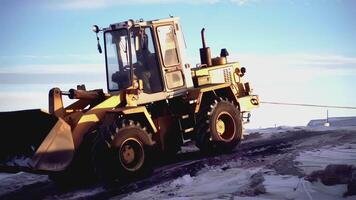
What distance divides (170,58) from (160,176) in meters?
3.06

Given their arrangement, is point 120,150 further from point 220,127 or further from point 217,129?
point 220,127

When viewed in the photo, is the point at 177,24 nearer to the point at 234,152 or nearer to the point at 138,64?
the point at 138,64

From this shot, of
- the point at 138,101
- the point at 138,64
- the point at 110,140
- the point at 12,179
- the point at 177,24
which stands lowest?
the point at 12,179

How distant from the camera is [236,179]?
774 cm

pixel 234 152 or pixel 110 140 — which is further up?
pixel 110 140

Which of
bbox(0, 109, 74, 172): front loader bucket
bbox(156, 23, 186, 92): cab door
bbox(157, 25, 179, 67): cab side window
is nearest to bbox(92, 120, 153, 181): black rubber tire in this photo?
bbox(0, 109, 74, 172): front loader bucket

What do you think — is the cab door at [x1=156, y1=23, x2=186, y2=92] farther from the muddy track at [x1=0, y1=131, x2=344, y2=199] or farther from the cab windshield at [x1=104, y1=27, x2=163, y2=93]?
the muddy track at [x1=0, y1=131, x2=344, y2=199]

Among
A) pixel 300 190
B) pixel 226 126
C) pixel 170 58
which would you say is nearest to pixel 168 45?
pixel 170 58

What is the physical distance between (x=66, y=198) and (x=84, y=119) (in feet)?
5.18

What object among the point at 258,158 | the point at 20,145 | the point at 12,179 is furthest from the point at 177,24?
the point at 12,179

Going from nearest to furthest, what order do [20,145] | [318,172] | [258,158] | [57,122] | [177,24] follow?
1. [318,172]
2. [57,122]
3. [20,145]
4. [258,158]
5. [177,24]

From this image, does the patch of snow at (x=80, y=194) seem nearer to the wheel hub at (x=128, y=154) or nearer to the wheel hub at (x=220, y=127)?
the wheel hub at (x=128, y=154)

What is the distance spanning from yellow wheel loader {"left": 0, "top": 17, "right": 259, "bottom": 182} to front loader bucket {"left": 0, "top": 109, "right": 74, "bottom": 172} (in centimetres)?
2

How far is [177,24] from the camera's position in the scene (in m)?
11.0
